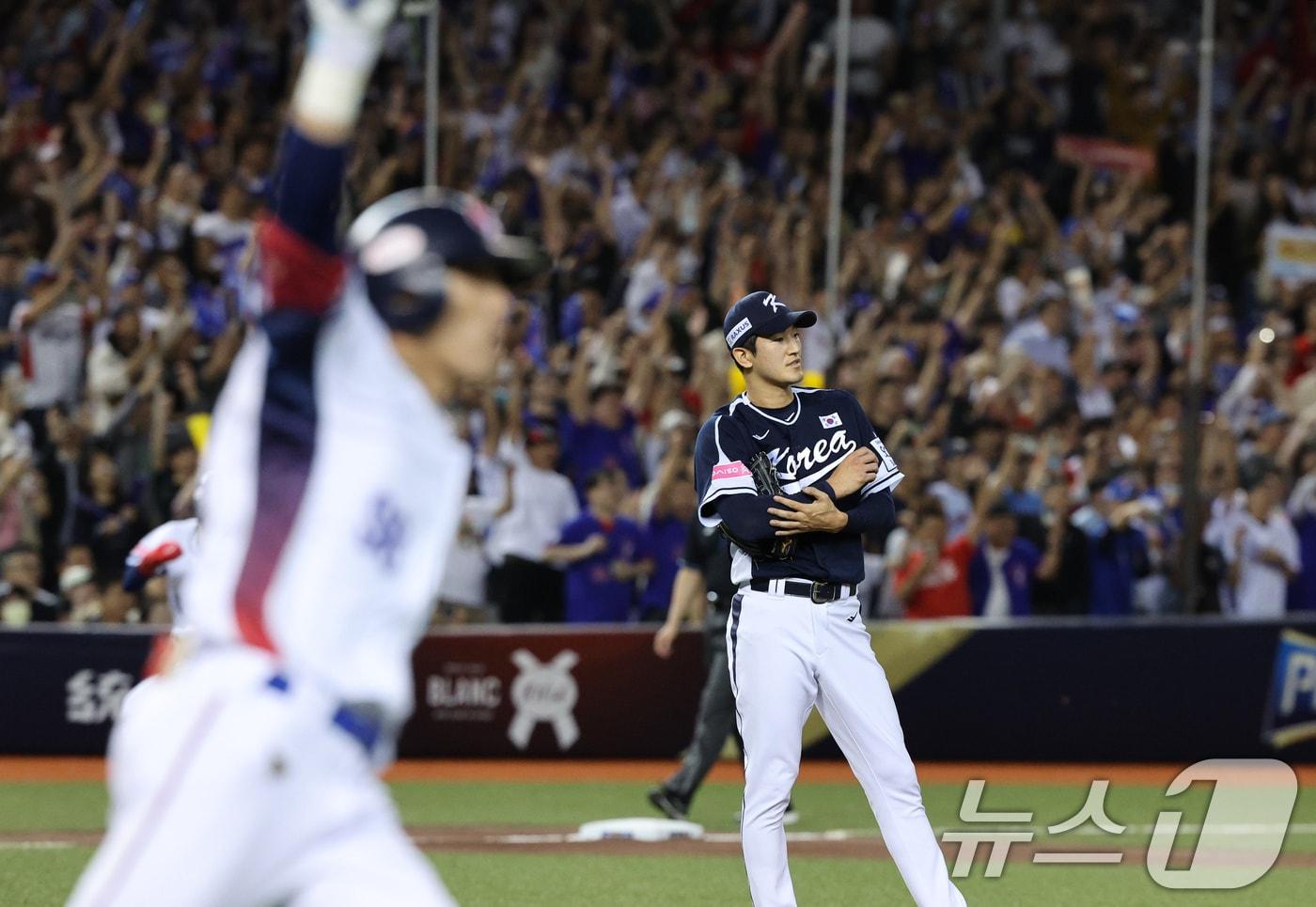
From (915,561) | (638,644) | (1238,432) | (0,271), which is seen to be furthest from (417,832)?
(1238,432)

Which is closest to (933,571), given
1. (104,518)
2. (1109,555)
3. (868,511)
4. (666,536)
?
(1109,555)

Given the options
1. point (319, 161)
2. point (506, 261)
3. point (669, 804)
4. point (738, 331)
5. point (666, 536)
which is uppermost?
point (319, 161)

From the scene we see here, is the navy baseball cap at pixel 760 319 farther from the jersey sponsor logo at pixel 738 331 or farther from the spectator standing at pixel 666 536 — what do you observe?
the spectator standing at pixel 666 536

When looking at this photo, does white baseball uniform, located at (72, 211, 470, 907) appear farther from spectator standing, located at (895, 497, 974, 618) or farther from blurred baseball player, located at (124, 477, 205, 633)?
spectator standing, located at (895, 497, 974, 618)

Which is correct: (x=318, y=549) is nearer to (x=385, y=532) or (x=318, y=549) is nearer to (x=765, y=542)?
(x=385, y=532)

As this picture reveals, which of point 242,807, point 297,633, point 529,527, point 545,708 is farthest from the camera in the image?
point 545,708

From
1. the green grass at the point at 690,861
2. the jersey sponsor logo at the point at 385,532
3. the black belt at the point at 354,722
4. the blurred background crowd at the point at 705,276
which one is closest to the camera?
the black belt at the point at 354,722

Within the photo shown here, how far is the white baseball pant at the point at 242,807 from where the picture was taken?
340cm

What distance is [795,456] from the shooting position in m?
7.41

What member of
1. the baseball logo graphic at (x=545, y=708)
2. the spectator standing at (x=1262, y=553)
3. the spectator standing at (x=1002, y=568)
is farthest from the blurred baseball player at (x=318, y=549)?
the spectator standing at (x=1262, y=553)

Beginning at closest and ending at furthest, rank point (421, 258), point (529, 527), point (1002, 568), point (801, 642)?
point (421, 258) < point (801, 642) < point (529, 527) < point (1002, 568)

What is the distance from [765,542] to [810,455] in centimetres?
40

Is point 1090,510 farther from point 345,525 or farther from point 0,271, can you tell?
point 345,525

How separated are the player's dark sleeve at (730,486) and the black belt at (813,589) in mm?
176
